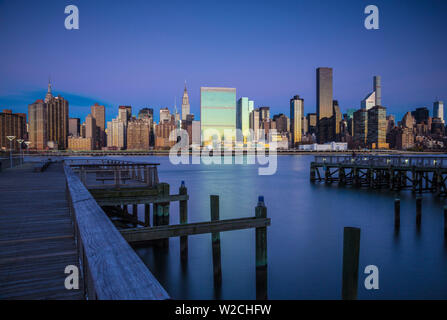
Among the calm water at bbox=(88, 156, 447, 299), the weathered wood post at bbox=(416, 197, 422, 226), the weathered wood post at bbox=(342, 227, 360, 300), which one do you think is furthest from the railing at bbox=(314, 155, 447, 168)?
the weathered wood post at bbox=(342, 227, 360, 300)

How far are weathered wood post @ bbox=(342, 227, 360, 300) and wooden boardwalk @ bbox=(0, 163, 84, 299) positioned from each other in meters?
7.06

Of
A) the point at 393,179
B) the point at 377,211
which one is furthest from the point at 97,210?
the point at 393,179

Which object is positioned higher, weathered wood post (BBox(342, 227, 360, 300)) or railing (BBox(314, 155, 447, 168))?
railing (BBox(314, 155, 447, 168))

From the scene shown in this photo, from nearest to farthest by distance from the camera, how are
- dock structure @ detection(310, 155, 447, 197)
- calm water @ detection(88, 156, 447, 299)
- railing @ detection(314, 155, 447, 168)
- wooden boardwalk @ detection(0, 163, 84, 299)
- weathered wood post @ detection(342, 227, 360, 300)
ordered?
wooden boardwalk @ detection(0, 163, 84, 299)
weathered wood post @ detection(342, 227, 360, 300)
calm water @ detection(88, 156, 447, 299)
dock structure @ detection(310, 155, 447, 197)
railing @ detection(314, 155, 447, 168)

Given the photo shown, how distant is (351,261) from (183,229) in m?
4.98

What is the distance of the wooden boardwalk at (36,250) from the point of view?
5.07 metres

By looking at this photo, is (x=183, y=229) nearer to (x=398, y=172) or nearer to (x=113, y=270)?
(x=113, y=270)

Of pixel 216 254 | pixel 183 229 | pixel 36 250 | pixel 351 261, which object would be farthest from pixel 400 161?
pixel 36 250

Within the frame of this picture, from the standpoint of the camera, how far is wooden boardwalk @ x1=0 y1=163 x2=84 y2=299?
16.6 ft

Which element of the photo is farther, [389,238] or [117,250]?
[389,238]

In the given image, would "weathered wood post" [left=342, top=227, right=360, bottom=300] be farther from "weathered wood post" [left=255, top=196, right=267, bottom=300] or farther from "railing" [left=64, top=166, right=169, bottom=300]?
"railing" [left=64, top=166, right=169, bottom=300]

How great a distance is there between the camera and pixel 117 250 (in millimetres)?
3920
